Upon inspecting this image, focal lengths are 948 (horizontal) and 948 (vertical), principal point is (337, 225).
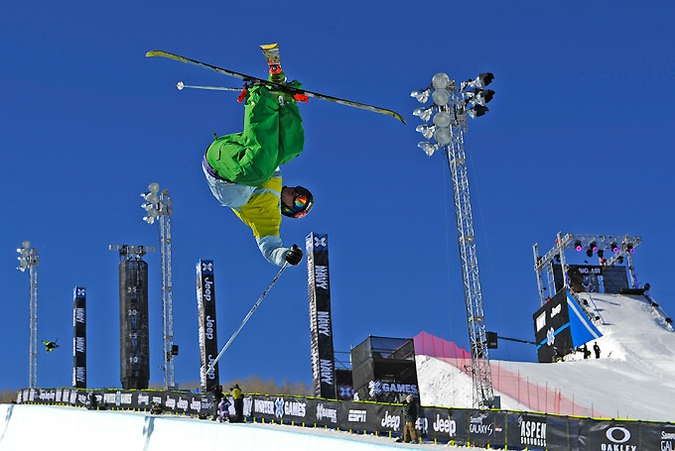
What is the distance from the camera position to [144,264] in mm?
36125

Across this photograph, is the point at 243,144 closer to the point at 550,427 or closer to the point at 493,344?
the point at 550,427

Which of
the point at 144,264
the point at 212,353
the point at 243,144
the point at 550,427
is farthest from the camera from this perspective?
the point at 144,264

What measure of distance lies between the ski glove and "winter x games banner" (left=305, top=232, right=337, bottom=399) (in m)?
14.5

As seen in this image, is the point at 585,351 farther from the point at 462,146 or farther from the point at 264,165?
the point at 264,165

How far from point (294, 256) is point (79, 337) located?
32.0 metres

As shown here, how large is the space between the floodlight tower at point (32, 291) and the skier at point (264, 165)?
3603cm

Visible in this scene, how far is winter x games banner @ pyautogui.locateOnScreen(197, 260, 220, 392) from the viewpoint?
101 feet

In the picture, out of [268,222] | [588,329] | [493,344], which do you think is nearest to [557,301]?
[588,329]

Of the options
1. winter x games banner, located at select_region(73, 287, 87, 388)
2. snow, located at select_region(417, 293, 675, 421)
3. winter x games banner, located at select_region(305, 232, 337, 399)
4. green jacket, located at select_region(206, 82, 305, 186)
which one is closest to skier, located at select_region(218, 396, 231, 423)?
winter x games banner, located at select_region(305, 232, 337, 399)

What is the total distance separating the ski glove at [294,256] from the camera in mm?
10273

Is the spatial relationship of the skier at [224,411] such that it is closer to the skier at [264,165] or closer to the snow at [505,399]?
the snow at [505,399]

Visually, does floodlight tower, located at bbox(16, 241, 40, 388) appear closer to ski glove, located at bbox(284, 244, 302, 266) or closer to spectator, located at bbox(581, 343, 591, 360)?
spectator, located at bbox(581, 343, 591, 360)

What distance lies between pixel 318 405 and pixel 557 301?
2431cm

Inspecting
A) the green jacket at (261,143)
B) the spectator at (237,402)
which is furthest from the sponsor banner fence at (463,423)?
the green jacket at (261,143)
